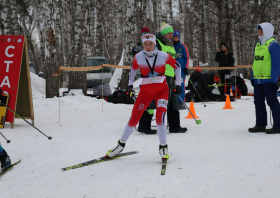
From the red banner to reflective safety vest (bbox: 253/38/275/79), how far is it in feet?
17.4

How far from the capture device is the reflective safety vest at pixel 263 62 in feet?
21.9

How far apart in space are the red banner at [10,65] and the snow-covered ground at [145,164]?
83 cm

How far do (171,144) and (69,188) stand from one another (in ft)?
8.58

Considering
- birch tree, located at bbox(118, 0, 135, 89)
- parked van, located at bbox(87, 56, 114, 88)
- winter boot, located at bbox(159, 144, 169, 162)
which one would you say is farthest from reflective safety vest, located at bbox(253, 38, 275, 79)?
parked van, located at bbox(87, 56, 114, 88)

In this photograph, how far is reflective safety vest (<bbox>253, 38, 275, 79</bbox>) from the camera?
6.68m

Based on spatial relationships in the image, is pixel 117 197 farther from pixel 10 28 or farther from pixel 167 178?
pixel 10 28

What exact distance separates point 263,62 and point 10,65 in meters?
5.64

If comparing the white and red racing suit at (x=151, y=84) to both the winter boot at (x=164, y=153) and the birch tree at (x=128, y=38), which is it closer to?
the winter boot at (x=164, y=153)

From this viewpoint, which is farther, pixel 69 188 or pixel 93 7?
pixel 93 7

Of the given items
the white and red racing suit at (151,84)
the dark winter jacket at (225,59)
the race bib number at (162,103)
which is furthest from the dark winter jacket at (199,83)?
the race bib number at (162,103)

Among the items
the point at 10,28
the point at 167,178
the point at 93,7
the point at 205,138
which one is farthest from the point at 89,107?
the point at 93,7

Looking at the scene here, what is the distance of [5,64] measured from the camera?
8.12 meters

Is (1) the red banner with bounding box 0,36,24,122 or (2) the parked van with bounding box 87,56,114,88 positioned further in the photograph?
(2) the parked van with bounding box 87,56,114,88

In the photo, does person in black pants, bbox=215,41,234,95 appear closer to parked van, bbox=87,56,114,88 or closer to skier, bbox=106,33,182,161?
parked van, bbox=87,56,114,88
